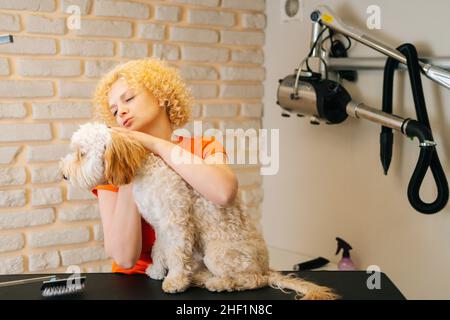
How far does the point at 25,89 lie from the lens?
164cm

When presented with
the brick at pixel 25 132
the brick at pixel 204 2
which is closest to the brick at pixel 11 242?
the brick at pixel 25 132

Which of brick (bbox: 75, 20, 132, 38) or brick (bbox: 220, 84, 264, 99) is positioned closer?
brick (bbox: 75, 20, 132, 38)

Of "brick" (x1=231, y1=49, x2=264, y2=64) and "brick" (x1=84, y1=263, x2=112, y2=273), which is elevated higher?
"brick" (x1=231, y1=49, x2=264, y2=64)

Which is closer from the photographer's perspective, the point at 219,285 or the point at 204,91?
the point at 219,285

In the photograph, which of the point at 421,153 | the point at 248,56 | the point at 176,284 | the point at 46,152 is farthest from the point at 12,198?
the point at 421,153

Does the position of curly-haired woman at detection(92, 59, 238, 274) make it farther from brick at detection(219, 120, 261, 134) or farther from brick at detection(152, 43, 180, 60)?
brick at detection(219, 120, 261, 134)

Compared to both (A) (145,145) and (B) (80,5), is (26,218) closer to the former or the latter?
(B) (80,5)

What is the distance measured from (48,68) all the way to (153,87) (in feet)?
2.44

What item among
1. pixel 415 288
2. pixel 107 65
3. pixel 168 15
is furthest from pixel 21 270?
pixel 415 288

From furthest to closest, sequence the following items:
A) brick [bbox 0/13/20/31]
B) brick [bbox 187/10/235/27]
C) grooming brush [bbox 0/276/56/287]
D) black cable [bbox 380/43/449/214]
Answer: brick [bbox 187/10/235/27] < brick [bbox 0/13/20/31] < black cable [bbox 380/43/449/214] < grooming brush [bbox 0/276/56/287]

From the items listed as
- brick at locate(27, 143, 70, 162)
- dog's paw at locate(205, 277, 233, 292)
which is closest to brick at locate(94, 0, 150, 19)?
brick at locate(27, 143, 70, 162)

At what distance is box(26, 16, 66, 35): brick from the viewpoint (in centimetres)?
162

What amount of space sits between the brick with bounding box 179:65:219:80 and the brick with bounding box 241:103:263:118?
188mm
